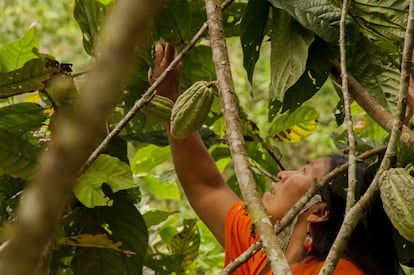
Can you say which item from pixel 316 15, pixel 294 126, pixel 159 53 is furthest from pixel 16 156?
pixel 294 126

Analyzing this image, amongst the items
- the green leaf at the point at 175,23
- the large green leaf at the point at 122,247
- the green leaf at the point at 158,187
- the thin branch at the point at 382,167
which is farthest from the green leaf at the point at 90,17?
the green leaf at the point at 158,187

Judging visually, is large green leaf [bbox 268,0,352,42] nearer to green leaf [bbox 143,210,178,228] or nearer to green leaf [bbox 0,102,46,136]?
green leaf [bbox 0,102,46,136]

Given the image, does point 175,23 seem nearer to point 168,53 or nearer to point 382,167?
point 168,53

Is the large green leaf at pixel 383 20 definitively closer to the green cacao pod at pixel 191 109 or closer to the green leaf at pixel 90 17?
the green cacao pod at pixel 191 109

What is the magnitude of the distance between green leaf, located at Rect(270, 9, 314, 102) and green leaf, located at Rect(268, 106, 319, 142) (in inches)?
24.2

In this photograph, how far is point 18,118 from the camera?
170 cm

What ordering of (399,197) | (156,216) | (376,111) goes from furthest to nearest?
1. (156,216)
2. (376,111)
3. (399,197)

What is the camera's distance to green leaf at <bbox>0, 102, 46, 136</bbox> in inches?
66.8

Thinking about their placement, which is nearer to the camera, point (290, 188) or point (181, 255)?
point (290, 188)

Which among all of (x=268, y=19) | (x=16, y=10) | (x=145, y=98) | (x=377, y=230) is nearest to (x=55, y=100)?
(x=145, y=98)

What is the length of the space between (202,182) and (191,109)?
0.71 meters

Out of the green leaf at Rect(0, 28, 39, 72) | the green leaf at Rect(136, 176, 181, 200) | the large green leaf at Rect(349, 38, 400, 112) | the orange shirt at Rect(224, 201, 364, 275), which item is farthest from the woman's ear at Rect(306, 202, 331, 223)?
the green leaf at Rect(136, 176, 181, 200)

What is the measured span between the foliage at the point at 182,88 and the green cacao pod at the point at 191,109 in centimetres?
22

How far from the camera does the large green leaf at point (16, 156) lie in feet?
5.04
